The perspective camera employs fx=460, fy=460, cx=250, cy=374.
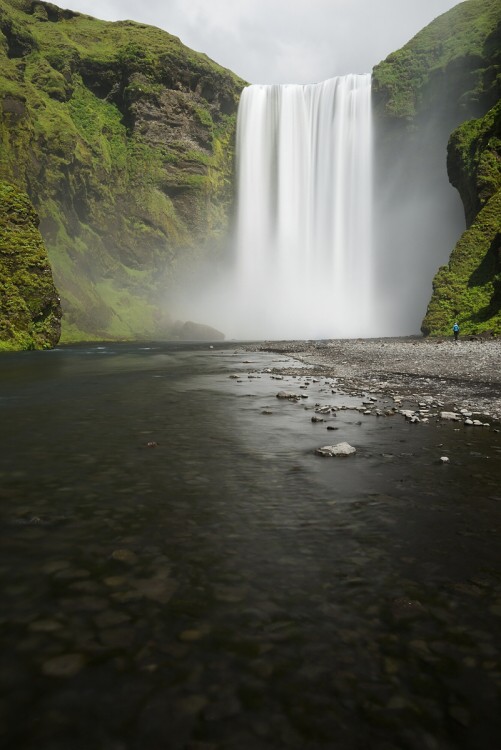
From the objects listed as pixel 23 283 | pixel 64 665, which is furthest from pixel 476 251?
pixel 64 665

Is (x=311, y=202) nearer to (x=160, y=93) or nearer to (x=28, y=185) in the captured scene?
(x=160, y=93)

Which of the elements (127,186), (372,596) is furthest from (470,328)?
(127,186)

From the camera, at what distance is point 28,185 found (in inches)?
3238

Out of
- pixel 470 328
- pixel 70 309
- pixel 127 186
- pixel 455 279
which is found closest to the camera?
pixel 470 328

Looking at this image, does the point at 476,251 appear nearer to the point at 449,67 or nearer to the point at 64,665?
the point at 449,67

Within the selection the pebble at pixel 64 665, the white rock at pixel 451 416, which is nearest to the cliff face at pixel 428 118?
the white rock at pixel 451 416

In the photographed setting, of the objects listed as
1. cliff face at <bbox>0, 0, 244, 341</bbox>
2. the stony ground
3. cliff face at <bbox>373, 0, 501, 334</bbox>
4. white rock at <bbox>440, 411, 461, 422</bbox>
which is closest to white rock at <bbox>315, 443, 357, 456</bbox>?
white rock at <bbox>440, 411, 461, 422</bbox>

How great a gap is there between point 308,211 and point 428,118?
28917 mm

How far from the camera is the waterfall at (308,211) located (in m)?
97.1

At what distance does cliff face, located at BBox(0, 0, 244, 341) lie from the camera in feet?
281

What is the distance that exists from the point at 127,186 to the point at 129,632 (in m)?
117

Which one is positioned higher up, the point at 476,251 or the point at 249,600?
the point at 476,251

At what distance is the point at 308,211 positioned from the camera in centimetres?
10125

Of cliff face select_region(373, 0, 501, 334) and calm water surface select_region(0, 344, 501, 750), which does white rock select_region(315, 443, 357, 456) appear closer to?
calm water surface select_region(0, 344, 501, 750)
